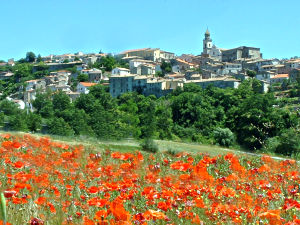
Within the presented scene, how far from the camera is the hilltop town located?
2985 inches

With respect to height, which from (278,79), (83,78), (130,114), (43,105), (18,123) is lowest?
(18,123)

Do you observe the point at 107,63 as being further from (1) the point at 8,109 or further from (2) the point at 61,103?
(1) the point at 8,109

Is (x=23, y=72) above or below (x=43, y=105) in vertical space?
above

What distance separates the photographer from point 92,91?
73.2 m

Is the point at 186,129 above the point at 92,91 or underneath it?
underneath

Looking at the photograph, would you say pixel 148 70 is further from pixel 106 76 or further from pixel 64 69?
pixel 64 69

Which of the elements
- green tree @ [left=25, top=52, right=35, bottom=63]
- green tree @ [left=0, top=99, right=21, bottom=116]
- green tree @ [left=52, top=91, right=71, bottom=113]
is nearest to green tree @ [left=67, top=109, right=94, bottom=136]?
green tree @ [left=52, top=91, right=71, bottom=113]

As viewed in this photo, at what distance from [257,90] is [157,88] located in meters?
16.7

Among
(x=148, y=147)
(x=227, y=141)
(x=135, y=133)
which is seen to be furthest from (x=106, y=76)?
(x=148, y=147)

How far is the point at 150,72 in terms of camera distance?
90.9 m

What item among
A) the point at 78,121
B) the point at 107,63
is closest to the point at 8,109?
the point at 78,121

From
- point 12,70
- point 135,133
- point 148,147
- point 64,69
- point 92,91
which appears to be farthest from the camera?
point 12,70

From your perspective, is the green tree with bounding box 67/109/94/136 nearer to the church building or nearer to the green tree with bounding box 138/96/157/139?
the green tree with bounding box 138/96/157/139

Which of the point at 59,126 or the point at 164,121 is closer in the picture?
the point at 59,126
